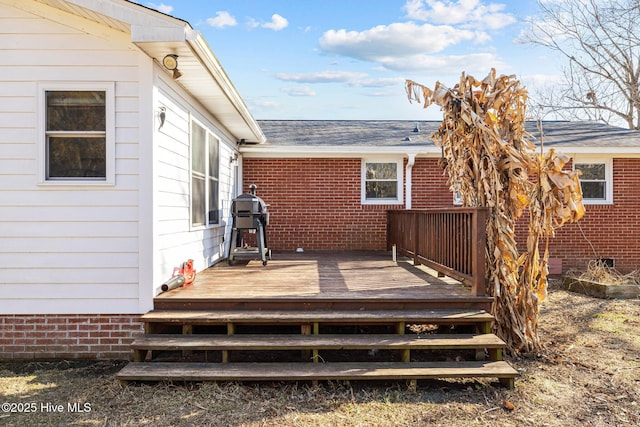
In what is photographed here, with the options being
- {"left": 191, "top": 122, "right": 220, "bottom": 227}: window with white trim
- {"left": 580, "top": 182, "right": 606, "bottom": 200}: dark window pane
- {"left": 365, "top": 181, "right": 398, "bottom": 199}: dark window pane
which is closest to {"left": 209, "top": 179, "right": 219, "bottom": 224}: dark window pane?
{"left": 191, "top": 122, "right": 220, "bottom": 227}: window with white trim

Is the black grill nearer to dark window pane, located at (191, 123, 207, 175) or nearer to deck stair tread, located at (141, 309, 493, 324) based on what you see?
dark window pane, located at (191, 123, 207, 175)

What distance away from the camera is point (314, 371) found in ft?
12.2

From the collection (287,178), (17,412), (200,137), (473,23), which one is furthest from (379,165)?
(473,23)

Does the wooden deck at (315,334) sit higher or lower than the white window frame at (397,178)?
lower

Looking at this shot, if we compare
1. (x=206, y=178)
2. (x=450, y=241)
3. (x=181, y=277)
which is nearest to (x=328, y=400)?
(x=181, y=277)

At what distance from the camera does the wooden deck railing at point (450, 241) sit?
4.38 meters

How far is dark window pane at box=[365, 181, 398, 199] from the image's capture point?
31.7 feet

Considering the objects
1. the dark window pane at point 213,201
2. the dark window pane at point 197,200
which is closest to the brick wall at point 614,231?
the dark window pane at point 213,201

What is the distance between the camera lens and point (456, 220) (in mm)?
4961

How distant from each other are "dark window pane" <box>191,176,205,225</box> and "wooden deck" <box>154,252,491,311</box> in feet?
2.47

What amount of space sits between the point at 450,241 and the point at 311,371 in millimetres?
2413

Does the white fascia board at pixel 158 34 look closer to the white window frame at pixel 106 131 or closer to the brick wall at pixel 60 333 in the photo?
the white window frame at pixel 106 131

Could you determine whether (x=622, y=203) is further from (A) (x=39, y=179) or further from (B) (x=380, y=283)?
(A) (x=39, y=179)

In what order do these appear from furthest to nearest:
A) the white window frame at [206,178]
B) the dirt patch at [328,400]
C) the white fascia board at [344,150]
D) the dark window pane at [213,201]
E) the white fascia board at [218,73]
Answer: the white fascia board at [344,150]
the dark window pane at [213,201]
the white window frame at [206,178]
the white fascia board at [218,73]
the dirt patch at [328,400]
